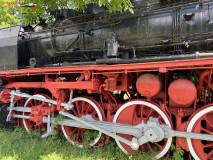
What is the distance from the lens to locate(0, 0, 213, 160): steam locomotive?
2404mm

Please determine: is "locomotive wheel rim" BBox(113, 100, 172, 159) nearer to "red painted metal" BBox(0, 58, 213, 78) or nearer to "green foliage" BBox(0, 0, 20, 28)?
"red painted metal" BBox(0, 58, 213, 78)

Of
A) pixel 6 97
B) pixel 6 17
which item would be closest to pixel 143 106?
pixel 6 97

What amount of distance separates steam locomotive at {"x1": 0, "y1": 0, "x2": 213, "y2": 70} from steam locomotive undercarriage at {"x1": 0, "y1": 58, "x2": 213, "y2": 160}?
0.27 metres

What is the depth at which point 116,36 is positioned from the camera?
3189 mm

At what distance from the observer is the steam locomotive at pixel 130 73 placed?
240cm

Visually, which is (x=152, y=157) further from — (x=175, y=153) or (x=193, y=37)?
(x=193, y=37)

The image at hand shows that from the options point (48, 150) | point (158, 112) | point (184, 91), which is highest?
point (184, 91)

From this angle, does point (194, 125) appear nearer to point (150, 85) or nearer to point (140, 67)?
point (150, 85)

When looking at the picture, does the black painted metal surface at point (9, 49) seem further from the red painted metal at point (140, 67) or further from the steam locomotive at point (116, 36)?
the red painted metal at point (140, 67)

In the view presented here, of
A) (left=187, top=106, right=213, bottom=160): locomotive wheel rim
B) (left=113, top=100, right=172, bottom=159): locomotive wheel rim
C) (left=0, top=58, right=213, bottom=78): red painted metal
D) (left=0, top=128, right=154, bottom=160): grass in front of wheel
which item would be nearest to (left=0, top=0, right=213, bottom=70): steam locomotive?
(left=0, top=58, right=213, bottom=78): red painted metal

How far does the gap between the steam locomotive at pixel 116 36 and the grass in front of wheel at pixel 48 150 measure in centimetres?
161

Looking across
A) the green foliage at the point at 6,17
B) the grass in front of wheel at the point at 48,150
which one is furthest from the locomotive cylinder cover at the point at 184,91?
the green foliage at the point at 6,17

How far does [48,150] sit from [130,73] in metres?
2.14

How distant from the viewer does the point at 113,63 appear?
271 cm
